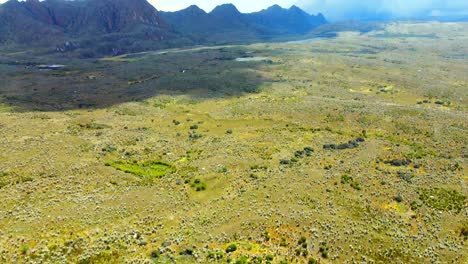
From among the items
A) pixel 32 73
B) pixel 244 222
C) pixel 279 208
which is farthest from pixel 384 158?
pixel 32 73

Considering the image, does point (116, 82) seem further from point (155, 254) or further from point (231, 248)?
point (231, 248)

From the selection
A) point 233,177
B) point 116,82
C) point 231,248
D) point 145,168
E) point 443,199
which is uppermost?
point 116,82

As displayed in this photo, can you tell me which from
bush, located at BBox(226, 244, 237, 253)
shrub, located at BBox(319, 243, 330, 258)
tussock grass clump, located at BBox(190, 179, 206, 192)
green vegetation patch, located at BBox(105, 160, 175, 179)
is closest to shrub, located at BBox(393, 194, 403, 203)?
shrub, located at BBox(319, 243, 330, 258)

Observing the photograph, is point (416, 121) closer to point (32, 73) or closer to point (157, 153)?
point (157, 153)

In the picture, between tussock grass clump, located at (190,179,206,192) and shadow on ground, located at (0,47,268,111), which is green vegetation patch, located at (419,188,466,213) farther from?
shadow on ground, located at (0,47,268,111)

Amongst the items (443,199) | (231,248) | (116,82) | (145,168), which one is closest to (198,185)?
(145,168)

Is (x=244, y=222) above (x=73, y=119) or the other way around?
the other way around
